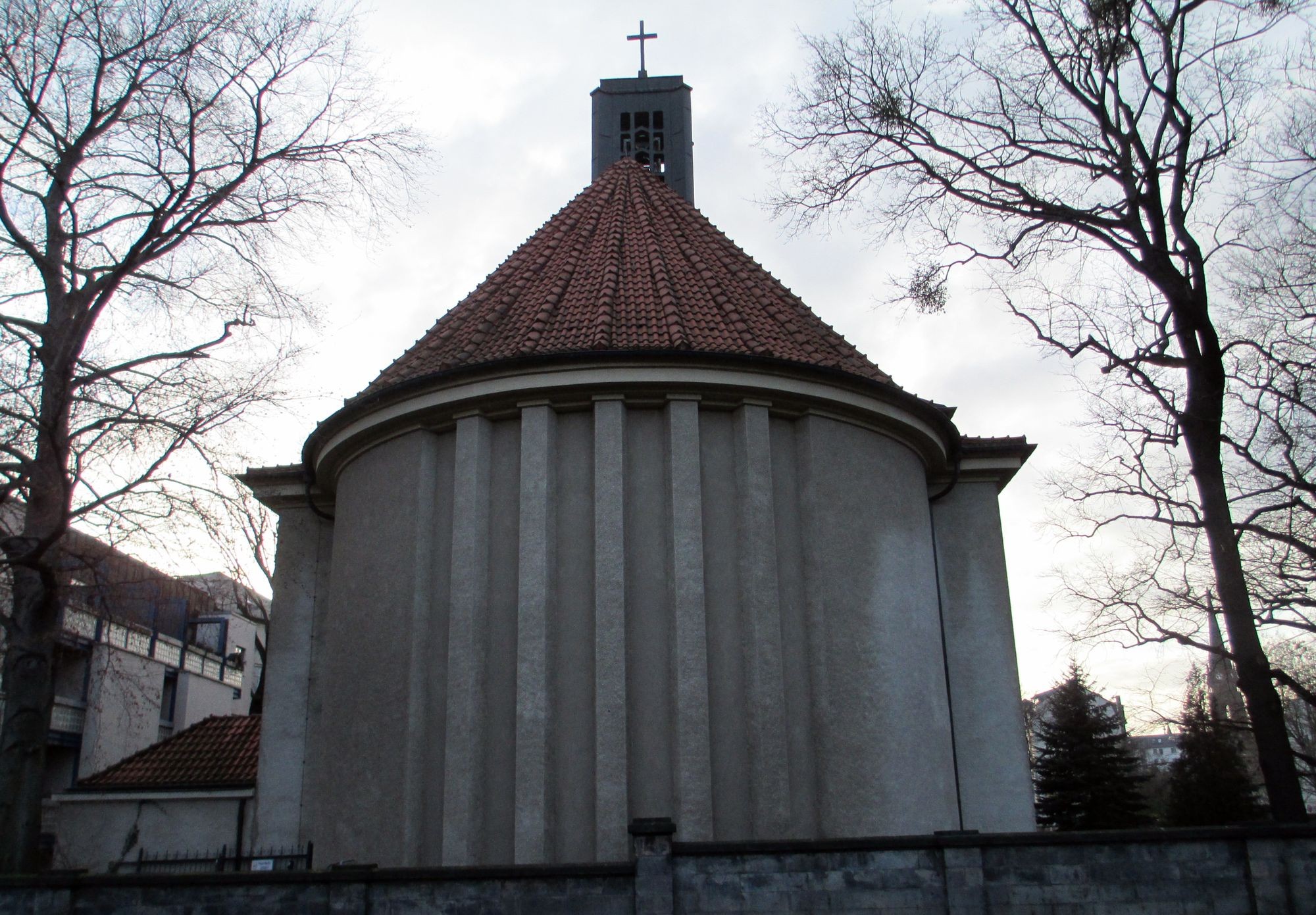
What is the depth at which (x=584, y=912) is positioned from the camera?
9.04 meters

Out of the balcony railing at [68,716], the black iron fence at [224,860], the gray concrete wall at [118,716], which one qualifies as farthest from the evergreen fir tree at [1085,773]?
the balcony railing at [68,716]

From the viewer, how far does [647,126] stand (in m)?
23.1

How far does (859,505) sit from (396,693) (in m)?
5.74

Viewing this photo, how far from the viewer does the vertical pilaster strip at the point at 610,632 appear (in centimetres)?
1159

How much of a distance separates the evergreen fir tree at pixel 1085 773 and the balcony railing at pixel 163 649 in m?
22.9

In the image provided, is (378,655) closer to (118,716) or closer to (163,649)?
(118,716)

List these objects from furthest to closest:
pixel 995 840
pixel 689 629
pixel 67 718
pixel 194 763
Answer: pixel 67 718 < pixel 194 763 < pixel 689 629 < pixel 995 840

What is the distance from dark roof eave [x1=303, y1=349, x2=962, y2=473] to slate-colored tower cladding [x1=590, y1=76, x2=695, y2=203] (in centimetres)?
989

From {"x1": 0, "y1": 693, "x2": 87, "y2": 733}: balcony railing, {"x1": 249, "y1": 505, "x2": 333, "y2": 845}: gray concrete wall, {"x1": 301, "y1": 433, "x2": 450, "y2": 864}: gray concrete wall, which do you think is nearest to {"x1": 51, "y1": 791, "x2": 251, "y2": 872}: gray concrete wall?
{"x1": 249, "y1": 505, "x2": 333, "y2": 845}: gray concrete wall

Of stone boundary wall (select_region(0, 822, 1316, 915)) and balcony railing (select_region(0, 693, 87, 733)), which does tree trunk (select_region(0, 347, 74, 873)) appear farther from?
balcony railing (select_region(0, 693, 87, 733))

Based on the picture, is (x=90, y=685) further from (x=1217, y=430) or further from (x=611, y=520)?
(x=1217, y=430)

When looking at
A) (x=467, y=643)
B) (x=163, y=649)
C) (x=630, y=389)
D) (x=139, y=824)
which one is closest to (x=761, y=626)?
(x=630, y=389)

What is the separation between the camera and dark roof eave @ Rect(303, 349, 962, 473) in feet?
42.2

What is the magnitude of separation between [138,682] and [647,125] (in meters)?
14.6
